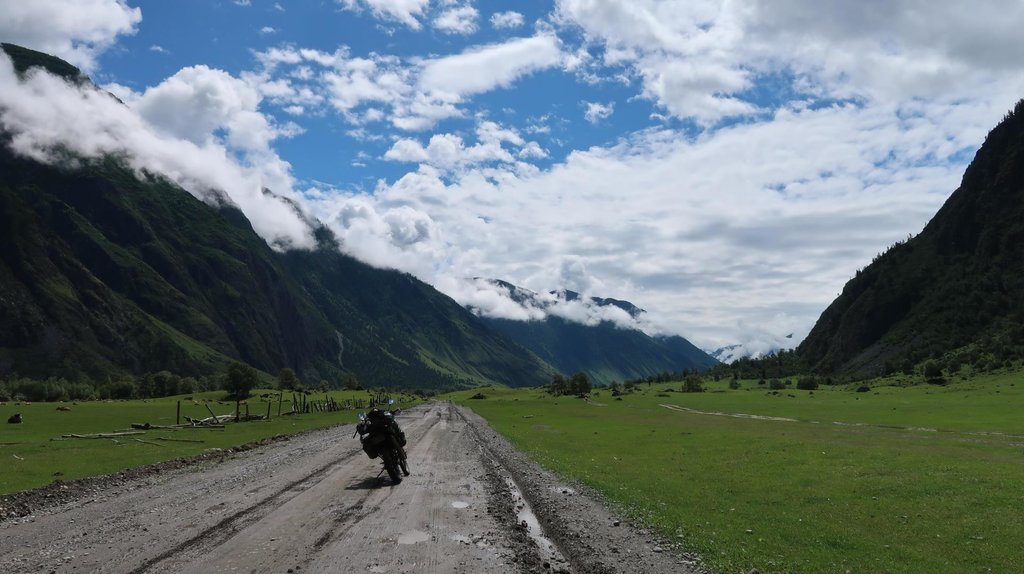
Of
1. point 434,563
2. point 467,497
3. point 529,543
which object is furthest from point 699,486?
point 434,563

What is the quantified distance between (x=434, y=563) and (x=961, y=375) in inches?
6254

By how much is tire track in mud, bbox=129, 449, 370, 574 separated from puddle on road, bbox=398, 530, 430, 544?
175 inches

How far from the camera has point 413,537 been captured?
1622 cm

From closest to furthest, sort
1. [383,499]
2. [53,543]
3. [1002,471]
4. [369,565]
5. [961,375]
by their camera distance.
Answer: [369,565] → [53,543] → [383,499] → [1002,471] → [961,375]

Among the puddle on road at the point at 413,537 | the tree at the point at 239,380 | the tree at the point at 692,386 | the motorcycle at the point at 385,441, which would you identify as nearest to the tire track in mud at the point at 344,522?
→ the puddle on road at the point at 413,537

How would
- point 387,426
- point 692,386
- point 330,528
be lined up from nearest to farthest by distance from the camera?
point 330,528, point 387,426, point 692,386

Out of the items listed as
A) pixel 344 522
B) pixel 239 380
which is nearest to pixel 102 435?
pixel 344 522

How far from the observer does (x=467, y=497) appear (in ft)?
73.7

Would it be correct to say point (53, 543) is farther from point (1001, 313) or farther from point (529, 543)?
point (1001, 313)

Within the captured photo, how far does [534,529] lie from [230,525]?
8.50m

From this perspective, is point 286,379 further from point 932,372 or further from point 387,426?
point 387,426

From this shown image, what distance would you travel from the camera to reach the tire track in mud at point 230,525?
1426 centimetres

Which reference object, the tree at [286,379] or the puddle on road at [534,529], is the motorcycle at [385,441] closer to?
the puddle on road at [534,529]

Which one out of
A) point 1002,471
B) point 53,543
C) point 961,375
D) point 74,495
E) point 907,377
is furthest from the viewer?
point 907,377
